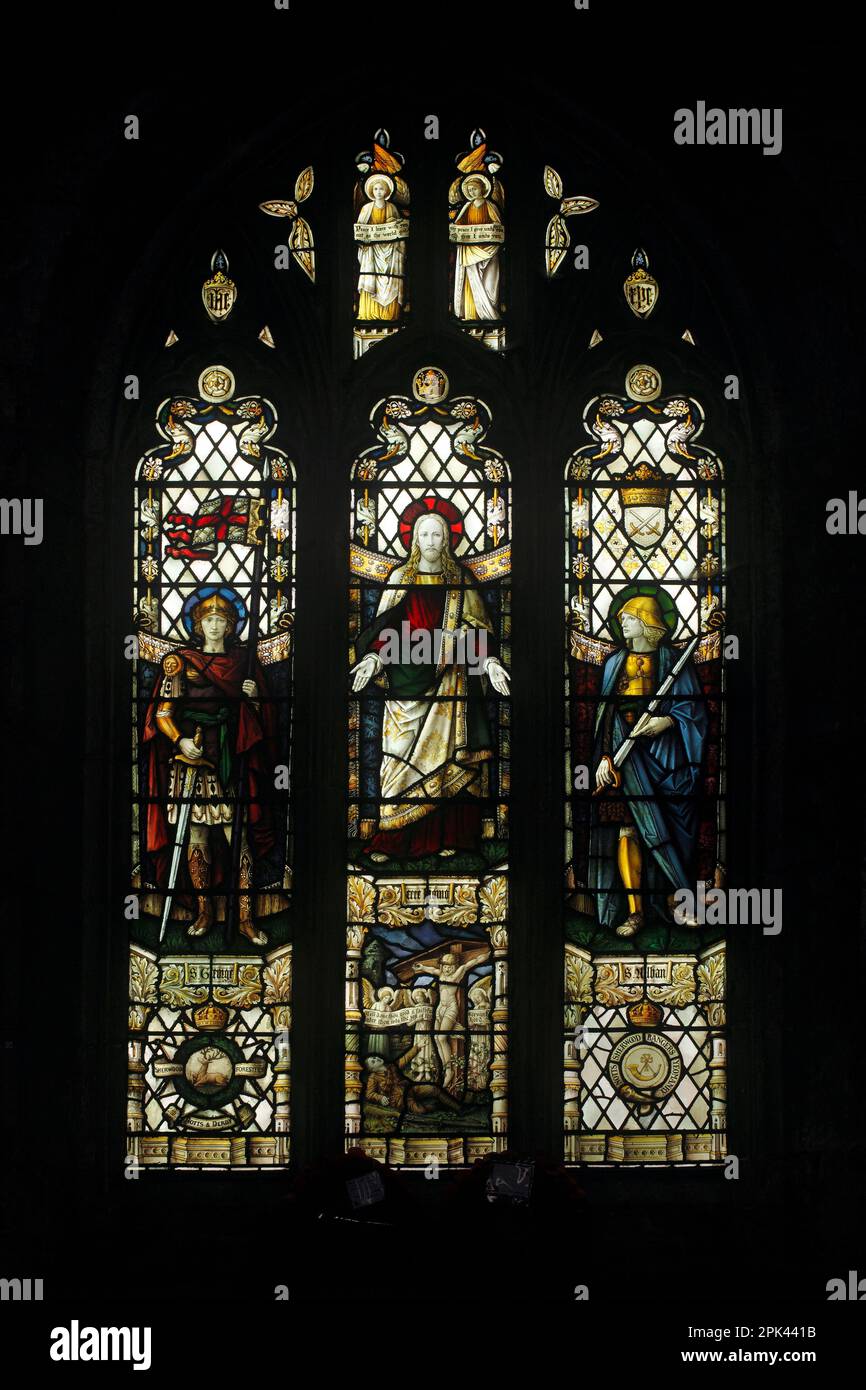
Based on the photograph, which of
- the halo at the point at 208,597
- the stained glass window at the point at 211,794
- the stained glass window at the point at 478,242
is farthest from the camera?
the stained glass window at the point at 478,242

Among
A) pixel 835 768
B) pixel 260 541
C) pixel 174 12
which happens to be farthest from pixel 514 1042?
pixel 174 12

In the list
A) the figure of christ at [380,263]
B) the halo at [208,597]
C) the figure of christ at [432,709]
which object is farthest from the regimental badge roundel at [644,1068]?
the figure of christ at [380,263]

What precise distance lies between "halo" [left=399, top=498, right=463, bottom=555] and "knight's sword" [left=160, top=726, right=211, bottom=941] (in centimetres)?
124

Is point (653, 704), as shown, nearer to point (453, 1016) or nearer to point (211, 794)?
point (453, 1016)

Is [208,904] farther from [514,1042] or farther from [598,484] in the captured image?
[598,484]

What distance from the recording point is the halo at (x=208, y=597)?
7090mm

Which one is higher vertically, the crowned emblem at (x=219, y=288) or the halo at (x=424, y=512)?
the crowned emblem at (x=219, y=288)

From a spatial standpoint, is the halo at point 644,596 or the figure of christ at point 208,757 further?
the halo at point 644,596

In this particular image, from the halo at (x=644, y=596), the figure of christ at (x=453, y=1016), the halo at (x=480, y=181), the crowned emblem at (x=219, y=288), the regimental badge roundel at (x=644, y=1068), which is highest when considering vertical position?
the halo at (x=480, y=181)

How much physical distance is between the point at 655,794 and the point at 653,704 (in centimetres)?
40

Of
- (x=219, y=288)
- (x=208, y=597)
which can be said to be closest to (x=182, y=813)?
(x=208, y=597)

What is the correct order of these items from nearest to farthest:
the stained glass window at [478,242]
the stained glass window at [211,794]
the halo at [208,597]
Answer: the stained glass window at [211,794], the halo at [208,597], the stained glass window at [478,242]

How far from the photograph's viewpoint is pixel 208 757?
23.1 feet

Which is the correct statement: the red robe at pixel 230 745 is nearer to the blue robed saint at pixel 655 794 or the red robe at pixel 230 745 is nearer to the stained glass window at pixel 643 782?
the stained glass window at pixel 643 782
